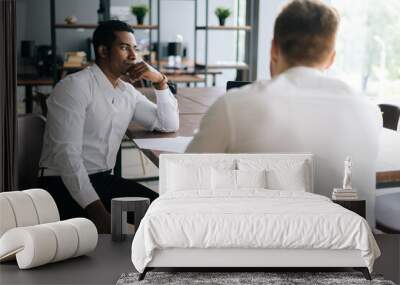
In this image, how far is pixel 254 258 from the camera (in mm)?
4402

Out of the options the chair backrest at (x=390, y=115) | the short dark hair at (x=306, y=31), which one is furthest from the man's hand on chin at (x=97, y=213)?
the chair backrest at (x=390, y=115)

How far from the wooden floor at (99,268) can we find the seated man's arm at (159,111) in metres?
0.81

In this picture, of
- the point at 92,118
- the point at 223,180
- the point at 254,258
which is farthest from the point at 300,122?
the point at 92,118

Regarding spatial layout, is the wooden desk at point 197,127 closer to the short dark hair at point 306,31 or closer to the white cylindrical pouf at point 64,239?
the short dark hair at point 306,31

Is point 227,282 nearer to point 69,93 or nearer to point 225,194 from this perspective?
point 225,194

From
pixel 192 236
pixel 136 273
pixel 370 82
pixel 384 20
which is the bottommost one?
pixel 136 273

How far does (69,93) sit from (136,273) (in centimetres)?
137

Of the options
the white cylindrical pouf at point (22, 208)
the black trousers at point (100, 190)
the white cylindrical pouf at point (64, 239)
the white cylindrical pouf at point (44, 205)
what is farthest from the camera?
the black trousers at point (100, 190)

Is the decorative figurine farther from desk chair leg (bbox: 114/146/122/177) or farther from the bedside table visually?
desk chair leg (bbox: 114/146/122/177)

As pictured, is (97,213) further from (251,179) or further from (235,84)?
(235,84)

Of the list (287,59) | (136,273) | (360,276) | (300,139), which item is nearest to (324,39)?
(287,59)

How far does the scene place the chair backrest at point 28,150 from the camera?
526 centimetres

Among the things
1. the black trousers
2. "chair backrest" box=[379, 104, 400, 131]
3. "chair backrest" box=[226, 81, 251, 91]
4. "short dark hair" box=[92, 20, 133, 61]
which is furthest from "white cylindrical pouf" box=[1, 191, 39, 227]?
"chair backrest" box=[379, 104, 400, 131]

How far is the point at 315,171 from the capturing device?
5.05 m
